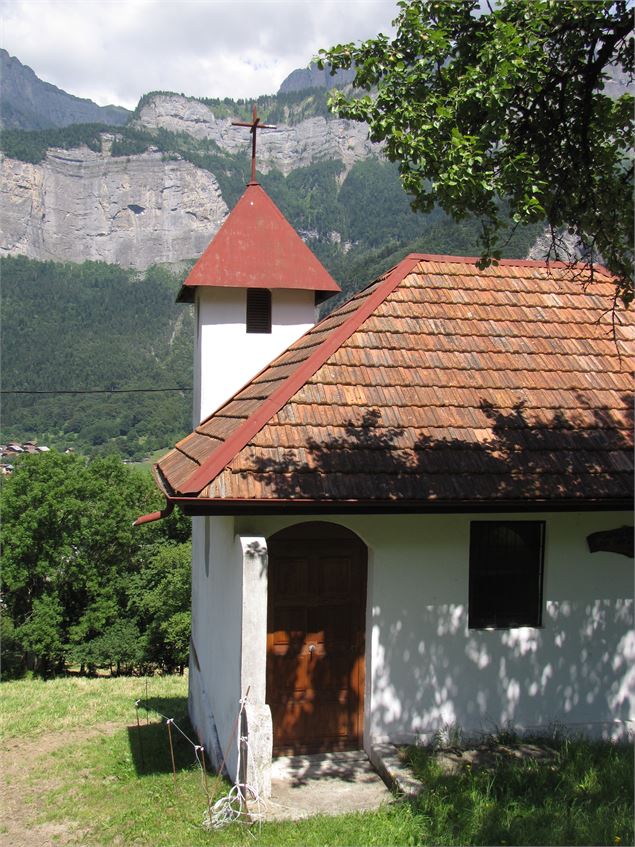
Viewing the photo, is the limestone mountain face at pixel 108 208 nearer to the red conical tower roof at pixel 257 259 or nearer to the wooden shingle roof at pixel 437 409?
the red conical tower roof at pixel 257 259

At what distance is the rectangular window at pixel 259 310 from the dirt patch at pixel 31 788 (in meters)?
6.38

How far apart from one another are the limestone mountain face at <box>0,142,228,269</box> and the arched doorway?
485 feet

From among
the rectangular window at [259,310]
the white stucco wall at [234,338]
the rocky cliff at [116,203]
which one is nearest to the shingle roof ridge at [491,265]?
the white stucco wall at [234,338]

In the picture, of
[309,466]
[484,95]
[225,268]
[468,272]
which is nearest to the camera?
[484,95]

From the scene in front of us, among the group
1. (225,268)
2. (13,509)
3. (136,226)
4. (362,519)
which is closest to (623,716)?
(362,519)

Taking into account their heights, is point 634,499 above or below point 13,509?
above

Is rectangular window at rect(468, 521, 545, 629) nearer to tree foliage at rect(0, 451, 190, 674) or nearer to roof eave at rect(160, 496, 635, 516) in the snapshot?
roof eave at rect(160, 496, 635, 516)

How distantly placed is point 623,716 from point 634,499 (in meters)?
2.28

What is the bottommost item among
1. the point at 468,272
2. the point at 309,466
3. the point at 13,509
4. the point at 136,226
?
the point at 13,509

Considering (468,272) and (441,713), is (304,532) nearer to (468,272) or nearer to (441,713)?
(441,713)

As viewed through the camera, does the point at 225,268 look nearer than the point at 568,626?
No

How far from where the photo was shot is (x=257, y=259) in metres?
11.9

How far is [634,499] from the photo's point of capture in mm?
7629

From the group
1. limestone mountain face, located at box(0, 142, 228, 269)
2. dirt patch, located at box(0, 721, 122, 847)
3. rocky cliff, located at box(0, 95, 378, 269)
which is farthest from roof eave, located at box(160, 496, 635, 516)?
rocky cliff, located at box(0, 95, 378, 269)
